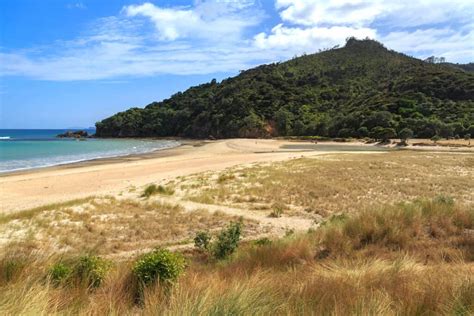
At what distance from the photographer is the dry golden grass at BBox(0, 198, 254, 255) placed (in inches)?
407

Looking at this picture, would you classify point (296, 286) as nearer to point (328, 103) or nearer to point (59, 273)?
point (59, 273)

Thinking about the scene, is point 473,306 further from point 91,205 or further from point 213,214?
point 91,205

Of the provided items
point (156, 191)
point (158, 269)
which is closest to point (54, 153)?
point (156, 191)

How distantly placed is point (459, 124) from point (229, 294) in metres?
76.0

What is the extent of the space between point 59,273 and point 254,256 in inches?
128

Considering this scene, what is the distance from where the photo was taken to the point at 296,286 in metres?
4.47

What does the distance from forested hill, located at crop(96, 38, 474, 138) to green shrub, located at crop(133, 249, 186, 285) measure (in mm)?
71504

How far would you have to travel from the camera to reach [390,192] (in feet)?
57.2

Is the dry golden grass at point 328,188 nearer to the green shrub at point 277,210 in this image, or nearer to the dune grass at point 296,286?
the green shrub at point 277,210

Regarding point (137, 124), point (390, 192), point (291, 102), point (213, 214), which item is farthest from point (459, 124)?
point (137, 124)

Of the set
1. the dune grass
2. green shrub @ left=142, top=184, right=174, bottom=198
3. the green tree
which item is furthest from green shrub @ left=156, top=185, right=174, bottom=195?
the green tree

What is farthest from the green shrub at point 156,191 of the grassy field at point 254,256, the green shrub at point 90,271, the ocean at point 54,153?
the ocean at point 54,153

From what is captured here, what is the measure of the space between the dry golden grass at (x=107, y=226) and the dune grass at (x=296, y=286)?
12.0ft

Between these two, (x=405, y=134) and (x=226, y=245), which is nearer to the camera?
(x=226, y=245)
